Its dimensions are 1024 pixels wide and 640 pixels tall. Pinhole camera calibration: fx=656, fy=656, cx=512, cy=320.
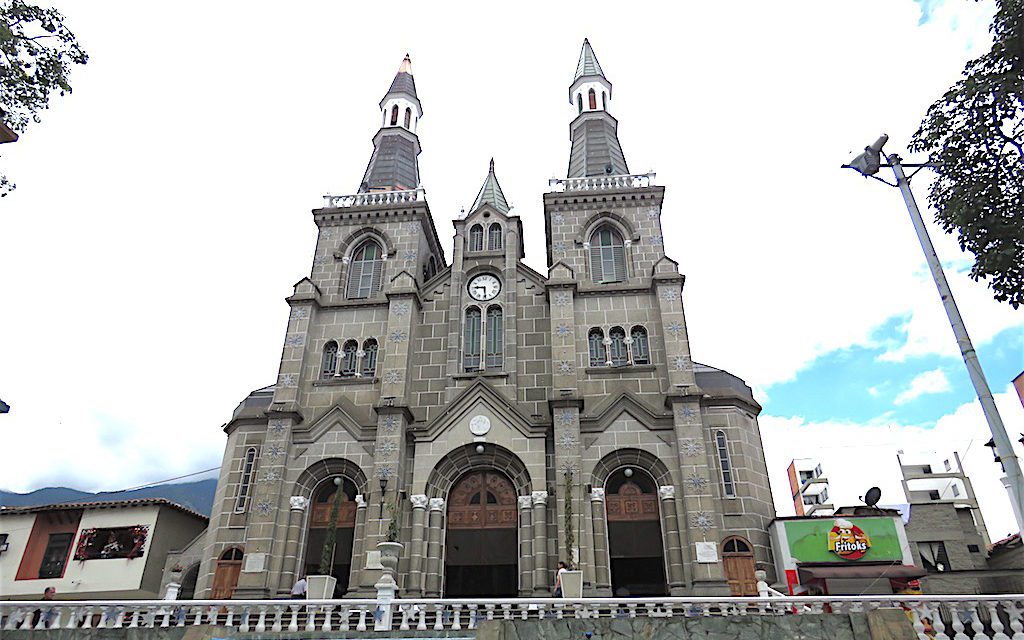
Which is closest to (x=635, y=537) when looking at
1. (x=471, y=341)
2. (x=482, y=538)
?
(x=482, y=538)

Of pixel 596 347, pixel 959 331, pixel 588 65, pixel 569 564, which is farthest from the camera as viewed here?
pixel 588 65

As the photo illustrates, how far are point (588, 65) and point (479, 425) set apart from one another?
22681 millimetres

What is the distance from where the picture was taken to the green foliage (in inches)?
467

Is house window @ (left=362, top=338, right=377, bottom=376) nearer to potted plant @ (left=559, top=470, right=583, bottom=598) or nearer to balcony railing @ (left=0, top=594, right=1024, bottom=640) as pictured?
potted plant @ (left=559, top=470, right=583, bottom=598)

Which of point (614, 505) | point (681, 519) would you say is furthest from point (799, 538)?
point (614, 505)

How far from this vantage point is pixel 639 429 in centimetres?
2206

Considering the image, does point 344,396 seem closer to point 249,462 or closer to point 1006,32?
point 249,462

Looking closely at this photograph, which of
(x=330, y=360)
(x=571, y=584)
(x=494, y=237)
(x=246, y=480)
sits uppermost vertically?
(x=494, y=237)

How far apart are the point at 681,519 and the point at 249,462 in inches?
587

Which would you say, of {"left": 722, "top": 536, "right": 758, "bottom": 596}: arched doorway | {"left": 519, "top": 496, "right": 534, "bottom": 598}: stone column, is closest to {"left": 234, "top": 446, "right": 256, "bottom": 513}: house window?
{"left": 519, "top": 496, "right": 534, "bottom": 598}: stone column

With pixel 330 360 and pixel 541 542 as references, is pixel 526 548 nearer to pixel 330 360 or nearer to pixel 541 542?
pixel 541 542

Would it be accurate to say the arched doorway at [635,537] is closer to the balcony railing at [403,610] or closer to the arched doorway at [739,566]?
the arched doorway at [739,566]

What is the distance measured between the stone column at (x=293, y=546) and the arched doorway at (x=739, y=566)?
44.3ft

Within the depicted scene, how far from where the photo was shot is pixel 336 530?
22.0 meters
